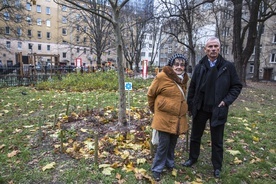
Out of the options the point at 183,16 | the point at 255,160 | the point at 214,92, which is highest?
the point at 183,16

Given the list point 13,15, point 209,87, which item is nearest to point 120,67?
point 209,87

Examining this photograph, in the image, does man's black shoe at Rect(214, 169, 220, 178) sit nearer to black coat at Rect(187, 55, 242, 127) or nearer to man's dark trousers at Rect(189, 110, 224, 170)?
man's dark trousers at Rect(189, 110, 224, 170)

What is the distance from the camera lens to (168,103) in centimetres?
296

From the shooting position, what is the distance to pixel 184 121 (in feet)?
10.2

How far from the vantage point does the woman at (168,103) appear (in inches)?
117

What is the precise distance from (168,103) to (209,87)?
2.19 feet

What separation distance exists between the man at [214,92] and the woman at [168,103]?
0.29 metres

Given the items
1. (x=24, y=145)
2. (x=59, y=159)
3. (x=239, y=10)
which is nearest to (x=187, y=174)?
(x=59, y=159)

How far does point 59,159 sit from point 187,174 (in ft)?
7.02

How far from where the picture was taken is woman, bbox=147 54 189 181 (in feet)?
9.75

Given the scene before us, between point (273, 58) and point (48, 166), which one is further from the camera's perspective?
point (273, 58)

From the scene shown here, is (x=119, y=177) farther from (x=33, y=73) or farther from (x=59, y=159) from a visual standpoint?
(x=33, y=73)

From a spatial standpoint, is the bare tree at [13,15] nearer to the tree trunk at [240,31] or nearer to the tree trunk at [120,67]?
the tree trunk at [120,67]

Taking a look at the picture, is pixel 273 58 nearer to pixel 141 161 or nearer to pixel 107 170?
pixel 141 161
